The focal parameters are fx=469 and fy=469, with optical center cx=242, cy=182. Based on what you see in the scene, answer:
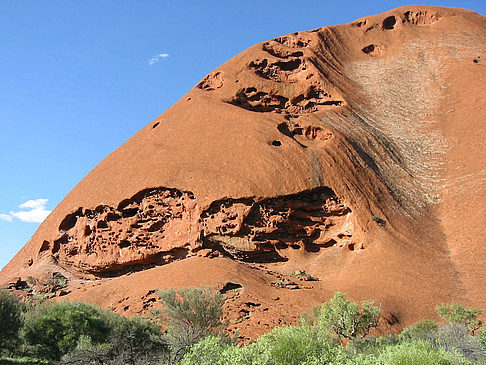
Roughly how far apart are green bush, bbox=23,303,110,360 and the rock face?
3.85 meters

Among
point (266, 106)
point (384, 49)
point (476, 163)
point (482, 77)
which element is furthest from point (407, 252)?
point (384, 49)

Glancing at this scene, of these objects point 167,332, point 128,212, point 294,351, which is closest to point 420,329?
point 167,332

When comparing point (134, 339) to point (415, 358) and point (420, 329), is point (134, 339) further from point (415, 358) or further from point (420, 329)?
point (420, 329)

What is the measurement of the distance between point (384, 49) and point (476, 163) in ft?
57.2

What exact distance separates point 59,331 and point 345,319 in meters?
9.28

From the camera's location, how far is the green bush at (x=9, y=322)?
14.4 metres

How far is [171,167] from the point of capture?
25.0 meters

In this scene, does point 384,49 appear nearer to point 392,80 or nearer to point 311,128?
point 392,80

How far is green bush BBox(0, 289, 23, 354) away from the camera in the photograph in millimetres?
14367

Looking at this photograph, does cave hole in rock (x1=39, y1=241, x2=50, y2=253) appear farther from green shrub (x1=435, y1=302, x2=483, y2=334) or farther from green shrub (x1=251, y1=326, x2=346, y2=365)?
green shrub (x1=251, y1=326, x2=346, y2=365)

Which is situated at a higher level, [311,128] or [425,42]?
[425,42]

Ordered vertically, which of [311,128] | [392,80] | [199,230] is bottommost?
[199,230]

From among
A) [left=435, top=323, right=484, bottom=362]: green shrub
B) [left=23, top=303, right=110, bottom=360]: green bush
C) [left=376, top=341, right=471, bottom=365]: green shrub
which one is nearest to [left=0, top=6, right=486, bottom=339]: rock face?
[left=435, top=323, right=484, bottom=362]: green shrub

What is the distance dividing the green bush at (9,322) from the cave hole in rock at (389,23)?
40.3 meters
